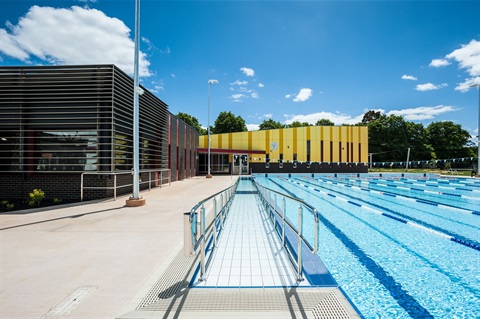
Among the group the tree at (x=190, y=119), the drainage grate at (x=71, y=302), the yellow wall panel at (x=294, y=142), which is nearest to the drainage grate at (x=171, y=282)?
the drainage grate at (x=71, y=302)

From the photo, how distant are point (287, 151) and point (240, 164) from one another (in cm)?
707

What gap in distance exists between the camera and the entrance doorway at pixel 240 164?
29306 mm

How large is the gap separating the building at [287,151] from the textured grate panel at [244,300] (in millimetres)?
25829

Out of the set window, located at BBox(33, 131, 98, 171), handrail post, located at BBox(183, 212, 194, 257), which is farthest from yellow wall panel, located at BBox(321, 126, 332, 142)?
handrail post, located at BBox(183, 212, 194, 257)

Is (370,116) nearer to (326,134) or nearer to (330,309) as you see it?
(326,134)

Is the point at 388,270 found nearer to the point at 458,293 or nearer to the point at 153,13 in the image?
the point at 458,293

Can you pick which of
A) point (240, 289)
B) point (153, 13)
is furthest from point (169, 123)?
point (240, 289)

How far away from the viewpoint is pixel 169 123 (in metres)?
17.7

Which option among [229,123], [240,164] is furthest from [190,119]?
[240,164]

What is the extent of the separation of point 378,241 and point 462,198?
9793 mm

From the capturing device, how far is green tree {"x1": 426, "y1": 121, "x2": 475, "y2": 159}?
53.3m

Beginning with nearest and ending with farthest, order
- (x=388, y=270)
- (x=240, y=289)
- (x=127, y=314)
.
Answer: (x=127, y=314), (x=240, y=289), (x=388, y=270)

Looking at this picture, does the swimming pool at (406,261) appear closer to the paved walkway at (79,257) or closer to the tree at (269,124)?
the paved walkway at (79,257)

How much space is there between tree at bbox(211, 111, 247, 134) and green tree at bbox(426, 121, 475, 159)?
4214cm
